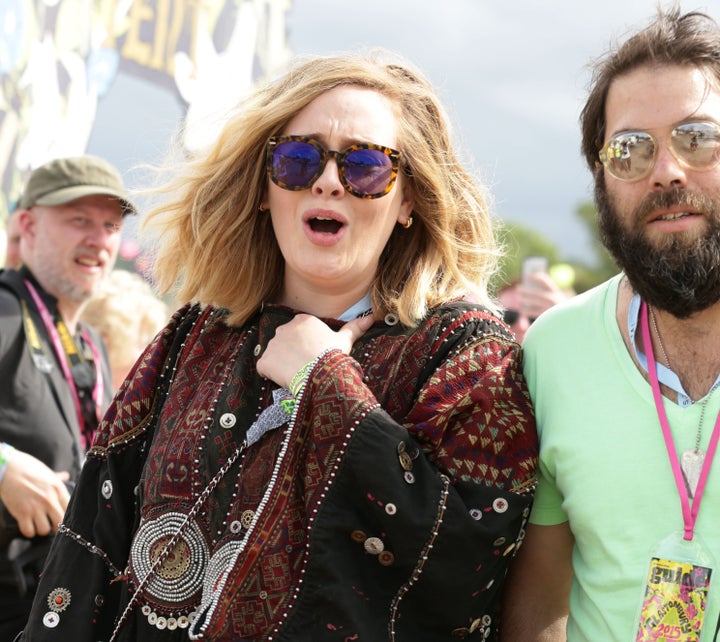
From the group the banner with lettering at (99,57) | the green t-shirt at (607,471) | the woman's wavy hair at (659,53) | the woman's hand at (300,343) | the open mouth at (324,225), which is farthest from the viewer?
the banner with lettering at (99,57)

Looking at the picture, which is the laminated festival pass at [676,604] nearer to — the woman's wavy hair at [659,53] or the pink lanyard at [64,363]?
the woman's wavy hair at [659,53]

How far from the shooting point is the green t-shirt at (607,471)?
2.32 m

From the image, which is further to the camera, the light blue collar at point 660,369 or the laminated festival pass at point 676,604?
the light blue collar at point 660,369

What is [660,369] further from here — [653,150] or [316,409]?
[316,409]

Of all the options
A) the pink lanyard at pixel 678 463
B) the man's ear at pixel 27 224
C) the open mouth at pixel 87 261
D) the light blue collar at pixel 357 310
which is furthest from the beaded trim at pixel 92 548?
the man's ear at pixel 27 224

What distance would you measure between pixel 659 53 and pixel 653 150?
11.1 inches

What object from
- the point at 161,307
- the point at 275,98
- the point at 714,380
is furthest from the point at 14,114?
the point at 714,380

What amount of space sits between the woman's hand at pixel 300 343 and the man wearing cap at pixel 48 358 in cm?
152

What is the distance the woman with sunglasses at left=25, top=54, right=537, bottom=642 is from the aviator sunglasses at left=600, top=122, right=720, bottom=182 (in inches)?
21.0

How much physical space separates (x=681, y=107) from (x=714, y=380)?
2.16ft

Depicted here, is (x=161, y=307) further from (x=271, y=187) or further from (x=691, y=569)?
(x=691, y=569)

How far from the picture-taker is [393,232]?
2900 millimetres

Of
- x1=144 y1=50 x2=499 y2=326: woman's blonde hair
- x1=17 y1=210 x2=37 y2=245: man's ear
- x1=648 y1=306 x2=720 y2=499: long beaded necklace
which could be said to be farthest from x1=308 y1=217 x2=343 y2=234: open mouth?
x1=17 y1=210 x2=37 y2=245: man's ear

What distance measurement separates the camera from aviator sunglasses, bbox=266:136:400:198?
2.58 metres
